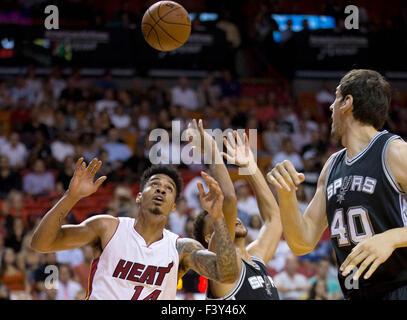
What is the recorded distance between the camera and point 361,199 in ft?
11.3

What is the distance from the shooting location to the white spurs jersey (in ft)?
12.8

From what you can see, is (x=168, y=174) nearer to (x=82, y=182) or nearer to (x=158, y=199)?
(x=158, y=199)

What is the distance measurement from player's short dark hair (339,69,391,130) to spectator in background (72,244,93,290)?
5426 mm

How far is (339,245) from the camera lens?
3516 millimetres

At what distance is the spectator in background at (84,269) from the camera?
821 centimetres

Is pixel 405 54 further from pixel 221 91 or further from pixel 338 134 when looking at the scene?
pixel 338 134

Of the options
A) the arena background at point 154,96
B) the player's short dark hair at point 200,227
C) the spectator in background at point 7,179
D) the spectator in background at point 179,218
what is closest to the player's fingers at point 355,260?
the player's short dark hair at point 200,227

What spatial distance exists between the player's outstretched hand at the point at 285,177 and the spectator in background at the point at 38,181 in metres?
6.65

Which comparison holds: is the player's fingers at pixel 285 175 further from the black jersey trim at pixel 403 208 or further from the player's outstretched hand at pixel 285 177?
the black jersey trim at pixel 403 208

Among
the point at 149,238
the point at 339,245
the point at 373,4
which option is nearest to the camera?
the point at 339,245

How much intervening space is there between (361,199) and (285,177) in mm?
441

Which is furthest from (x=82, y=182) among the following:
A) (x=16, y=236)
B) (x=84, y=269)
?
(x=16, y=236)
